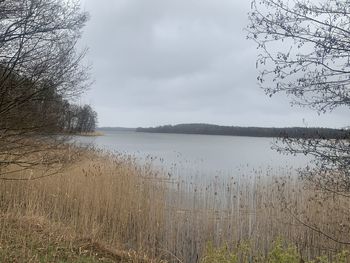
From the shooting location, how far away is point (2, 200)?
8852 millimetres

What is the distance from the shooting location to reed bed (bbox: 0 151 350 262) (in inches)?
309

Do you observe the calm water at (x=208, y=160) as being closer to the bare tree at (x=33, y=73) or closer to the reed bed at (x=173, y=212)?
the reed bed at (x=173, y=212)

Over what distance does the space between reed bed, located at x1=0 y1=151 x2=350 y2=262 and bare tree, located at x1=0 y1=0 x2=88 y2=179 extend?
47.0 inches

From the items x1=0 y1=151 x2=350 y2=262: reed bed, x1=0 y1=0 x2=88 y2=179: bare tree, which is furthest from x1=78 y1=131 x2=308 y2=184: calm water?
x1=0 y1=0 x2=88 y2=179: bare tree

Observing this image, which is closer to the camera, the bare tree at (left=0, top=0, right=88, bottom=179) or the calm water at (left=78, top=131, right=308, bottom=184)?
the bare tree at (left=0, top=0, right=88, bottom=179)

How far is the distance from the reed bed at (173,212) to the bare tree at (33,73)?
3.92 ft

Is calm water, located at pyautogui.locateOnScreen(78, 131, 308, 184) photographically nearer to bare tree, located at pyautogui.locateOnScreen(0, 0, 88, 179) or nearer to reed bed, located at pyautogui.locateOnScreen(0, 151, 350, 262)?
reed bed, located at pyautogui.locateOnScreen(0, 151, 350, 262)

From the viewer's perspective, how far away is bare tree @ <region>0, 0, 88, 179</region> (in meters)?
7.13

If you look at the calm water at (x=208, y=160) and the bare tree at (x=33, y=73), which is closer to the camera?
the bare tree at (x=33, y=73)

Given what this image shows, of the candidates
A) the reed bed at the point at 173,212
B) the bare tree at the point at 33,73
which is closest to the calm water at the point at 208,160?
the reed bed at the point at 173,212

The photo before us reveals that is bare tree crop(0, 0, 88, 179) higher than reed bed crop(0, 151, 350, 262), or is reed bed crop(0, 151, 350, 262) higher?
bare tree crop(0, 0, 88, 179)

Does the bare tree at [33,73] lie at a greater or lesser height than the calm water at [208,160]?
greater

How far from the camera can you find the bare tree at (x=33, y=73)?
7.13m

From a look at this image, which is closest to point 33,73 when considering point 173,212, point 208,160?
point 173,212
